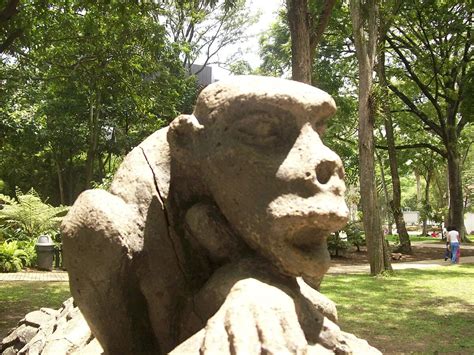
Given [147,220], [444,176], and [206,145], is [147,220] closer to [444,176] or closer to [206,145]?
[206,145]

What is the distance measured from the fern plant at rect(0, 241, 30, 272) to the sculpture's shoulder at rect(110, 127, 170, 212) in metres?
11.6

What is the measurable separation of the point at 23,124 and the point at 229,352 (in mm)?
14278

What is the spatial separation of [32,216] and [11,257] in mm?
2114

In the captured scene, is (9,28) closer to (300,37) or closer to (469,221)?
(300,37)

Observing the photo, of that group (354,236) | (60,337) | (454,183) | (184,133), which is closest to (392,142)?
(354,236)

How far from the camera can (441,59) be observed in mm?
20172

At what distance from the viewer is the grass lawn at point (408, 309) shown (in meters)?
6.48

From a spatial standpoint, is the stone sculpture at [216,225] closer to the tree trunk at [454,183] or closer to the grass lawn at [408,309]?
the grass lawn at [408,309]

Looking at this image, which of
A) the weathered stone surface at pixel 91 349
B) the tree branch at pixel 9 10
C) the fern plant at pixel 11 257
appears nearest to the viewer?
the weathered stone surface at pixel 91 349

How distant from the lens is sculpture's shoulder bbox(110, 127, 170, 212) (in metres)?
2.41

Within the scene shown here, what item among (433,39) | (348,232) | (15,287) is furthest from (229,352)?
(433,39)

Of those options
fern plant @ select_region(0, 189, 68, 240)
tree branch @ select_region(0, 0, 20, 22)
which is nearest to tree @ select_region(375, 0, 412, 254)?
tree branch @ select_region(0, 0, 20, 22)

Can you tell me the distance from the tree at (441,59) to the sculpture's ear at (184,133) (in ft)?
58.7

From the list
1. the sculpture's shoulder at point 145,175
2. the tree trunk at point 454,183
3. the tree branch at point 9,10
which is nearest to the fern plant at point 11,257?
the tree branch at point 9,10
